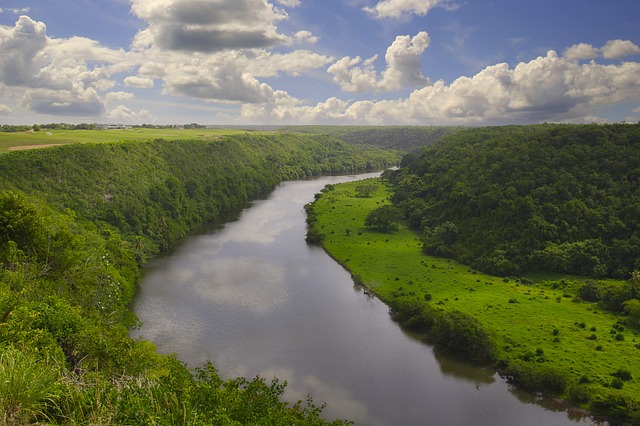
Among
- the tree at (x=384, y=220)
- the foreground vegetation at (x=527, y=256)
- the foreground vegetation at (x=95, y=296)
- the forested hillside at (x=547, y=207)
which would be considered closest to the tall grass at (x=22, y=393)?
the foreground vegetation at (x=95, y=296)

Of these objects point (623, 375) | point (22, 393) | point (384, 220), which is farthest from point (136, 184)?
point (22, 393)

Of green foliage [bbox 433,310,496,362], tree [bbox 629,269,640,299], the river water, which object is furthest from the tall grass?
tree [bbox 629,269,640,299]

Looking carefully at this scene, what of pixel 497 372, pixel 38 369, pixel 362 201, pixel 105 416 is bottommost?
pixel 497 372

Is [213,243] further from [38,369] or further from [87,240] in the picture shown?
[38,369]

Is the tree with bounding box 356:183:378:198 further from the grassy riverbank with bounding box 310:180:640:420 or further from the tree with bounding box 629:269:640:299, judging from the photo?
the tree with bounding box 629:269:640:299

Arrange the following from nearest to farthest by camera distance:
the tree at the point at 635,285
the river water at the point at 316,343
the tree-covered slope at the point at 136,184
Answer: the river water at the point at 316,343 < the tree at the point at 635,285 < the tree-covered slope at the point at 136,184

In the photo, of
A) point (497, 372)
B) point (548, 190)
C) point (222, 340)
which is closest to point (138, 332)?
point (222, 340)

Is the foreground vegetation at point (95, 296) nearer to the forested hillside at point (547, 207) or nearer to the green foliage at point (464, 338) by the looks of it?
the green foliage at point (464, 338)
